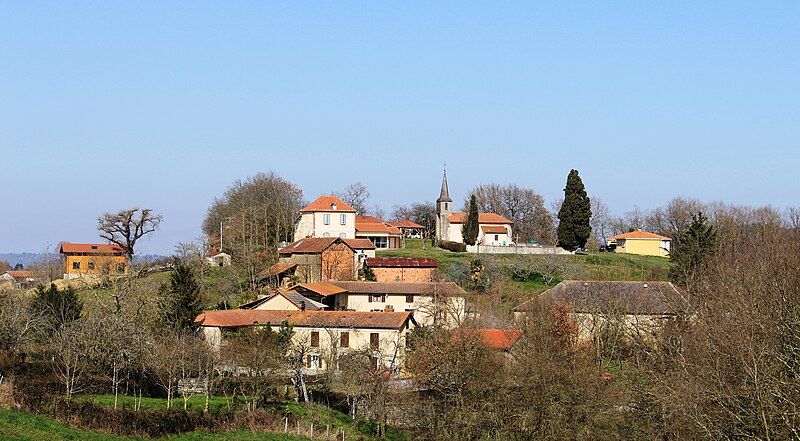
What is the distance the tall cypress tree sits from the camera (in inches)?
2876

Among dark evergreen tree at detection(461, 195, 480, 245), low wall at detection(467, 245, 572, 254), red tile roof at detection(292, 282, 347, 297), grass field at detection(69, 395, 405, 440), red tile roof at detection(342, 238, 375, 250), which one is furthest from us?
dark evergreen tree at detection(461, 195, 480, 245)

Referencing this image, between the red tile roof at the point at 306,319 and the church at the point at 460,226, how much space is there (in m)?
40.5

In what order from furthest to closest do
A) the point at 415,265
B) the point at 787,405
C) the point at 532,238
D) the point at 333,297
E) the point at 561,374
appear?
the point at 532,238, the point at 415,265, the point at 333,297, the point at 561,374, the point at 787,405

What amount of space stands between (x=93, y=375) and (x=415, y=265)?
3191 centimetres

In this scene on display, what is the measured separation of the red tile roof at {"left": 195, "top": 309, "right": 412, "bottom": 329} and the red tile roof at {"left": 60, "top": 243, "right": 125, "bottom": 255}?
31.3 meters

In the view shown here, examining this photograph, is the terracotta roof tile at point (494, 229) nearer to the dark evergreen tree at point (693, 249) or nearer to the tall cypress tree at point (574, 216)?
the tall cypress tree at point (574, 216)

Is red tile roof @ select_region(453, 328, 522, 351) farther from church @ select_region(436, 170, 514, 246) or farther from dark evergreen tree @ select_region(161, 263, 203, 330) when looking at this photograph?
church @ select_region(436, 170, 514, 246)

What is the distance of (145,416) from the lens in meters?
25.3

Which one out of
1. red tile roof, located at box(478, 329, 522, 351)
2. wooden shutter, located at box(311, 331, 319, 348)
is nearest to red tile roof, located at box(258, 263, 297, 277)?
wooden shutter, located at box(311, 331, 319, 348)

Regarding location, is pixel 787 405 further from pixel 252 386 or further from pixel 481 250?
pixel 481 250

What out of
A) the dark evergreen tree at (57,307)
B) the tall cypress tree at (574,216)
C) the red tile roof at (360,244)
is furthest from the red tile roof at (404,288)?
the tall cypress tree at (574,216)

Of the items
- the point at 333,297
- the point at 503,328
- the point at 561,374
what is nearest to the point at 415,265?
the point at 333,297

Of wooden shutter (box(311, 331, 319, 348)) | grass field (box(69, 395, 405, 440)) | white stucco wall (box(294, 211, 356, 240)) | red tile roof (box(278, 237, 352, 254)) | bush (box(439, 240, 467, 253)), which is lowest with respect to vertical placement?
grass field (box(69, 395, 405, 440))

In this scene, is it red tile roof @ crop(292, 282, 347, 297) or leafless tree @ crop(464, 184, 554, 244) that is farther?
leafless tree @ crop(464, 184, 554, 244)
